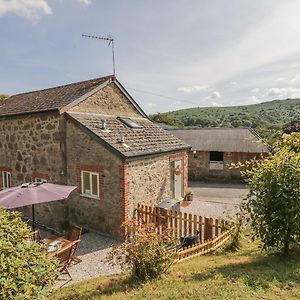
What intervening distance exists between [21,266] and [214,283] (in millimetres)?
4345

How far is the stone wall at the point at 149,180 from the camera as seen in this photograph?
12057 mm

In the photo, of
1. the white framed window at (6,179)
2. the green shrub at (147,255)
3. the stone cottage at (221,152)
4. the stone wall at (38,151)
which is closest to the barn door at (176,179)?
the stone wall at (38,151)

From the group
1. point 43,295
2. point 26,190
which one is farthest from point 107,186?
point 43,295

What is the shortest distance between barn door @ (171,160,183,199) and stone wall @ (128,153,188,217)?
46cm

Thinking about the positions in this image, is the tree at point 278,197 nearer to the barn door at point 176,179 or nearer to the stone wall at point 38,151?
the barn door at point 176,179

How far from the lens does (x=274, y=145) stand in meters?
8.29

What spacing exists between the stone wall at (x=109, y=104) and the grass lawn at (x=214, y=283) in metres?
8.75

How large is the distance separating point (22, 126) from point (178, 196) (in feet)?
31.5

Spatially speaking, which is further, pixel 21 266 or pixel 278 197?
pixel 278 197

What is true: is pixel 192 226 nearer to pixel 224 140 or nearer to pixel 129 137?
pixel 129 137

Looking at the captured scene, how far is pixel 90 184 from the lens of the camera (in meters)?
12.7

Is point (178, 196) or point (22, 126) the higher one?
point (22, 126)

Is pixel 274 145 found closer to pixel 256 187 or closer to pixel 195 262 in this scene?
pixel 256 187

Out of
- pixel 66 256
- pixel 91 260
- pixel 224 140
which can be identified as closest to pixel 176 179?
pixel 91 260
